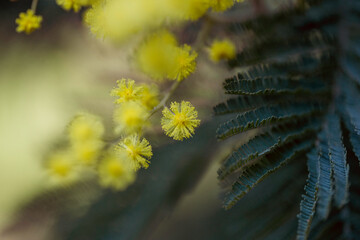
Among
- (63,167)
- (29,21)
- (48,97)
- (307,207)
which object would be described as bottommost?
(307,207)

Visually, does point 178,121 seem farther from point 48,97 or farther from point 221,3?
point 48,97

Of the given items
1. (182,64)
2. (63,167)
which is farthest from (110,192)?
(182,64)

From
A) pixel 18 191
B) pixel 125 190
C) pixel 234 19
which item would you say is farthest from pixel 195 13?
pixel 18 191

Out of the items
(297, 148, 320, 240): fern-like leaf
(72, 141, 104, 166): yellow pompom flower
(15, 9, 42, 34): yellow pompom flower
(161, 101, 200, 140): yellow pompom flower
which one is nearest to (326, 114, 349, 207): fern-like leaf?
(297, 148, 320, 240): fern-like leaf

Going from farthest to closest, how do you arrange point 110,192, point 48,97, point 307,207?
point 48,97 → point 110,192 → point 307,207

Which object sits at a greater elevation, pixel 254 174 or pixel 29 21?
pixel 29 21

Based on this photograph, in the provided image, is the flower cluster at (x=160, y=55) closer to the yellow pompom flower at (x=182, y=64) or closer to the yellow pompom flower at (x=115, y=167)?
the yellow pompom flower at (x=182, y=64)
